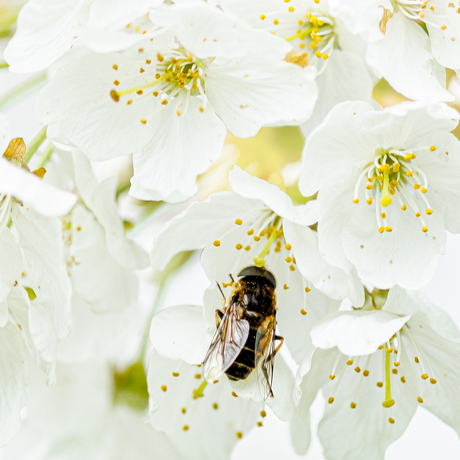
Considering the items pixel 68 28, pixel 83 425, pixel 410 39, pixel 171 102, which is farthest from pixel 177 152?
pixel 83 425

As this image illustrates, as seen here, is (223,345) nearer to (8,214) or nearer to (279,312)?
(279,312)

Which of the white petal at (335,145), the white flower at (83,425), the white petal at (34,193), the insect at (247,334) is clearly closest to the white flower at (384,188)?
the white petal at (335,145)

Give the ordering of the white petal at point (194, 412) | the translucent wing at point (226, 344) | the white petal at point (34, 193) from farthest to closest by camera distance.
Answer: the white petal at point (194, 412), the translucent wing at point (226, 344), the white petal at point (34, 193)

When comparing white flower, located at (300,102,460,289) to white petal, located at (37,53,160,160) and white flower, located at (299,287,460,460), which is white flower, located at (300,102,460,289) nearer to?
white flower, located at (299,287,460,460)

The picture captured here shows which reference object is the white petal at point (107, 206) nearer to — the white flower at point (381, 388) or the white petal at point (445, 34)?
the white flower at point (381, 388)

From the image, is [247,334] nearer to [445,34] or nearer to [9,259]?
[9,259]

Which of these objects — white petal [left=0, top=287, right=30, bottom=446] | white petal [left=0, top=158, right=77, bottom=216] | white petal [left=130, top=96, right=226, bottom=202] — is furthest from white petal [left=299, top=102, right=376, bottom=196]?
white petal [left=0, top=287, right=30, bottom=446]
